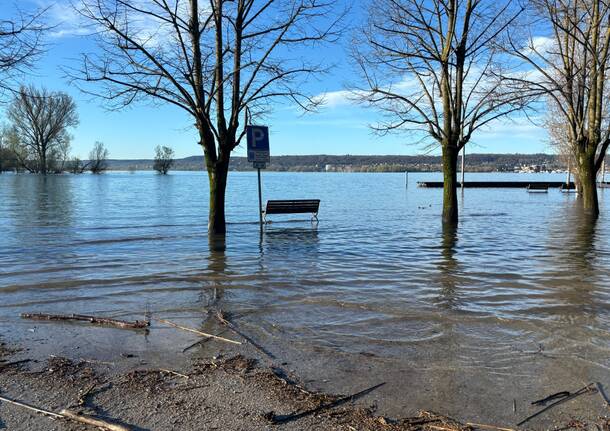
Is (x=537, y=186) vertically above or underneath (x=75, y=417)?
above

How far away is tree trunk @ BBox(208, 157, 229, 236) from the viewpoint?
13.9 m

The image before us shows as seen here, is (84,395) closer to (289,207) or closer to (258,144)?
(258,144)

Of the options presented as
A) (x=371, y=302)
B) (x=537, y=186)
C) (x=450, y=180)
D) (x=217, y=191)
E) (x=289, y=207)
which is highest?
(x=450, y=180)

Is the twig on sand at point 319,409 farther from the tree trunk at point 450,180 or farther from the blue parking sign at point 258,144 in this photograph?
the tree trunk at point 450,180

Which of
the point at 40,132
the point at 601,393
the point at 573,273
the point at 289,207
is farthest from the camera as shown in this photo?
the point at 40,132

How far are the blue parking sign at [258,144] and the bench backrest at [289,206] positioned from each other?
4767 millimetres

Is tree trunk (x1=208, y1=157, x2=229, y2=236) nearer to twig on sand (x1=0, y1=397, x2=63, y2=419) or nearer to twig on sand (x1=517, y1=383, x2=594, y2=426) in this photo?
twig on sand (x1=0, y1=397, x2=63, y2=419)

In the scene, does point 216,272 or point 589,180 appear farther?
point 589,180

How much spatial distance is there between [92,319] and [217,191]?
8223 millimetres

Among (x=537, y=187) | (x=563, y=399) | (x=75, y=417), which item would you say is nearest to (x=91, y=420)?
(x=75, y=417)

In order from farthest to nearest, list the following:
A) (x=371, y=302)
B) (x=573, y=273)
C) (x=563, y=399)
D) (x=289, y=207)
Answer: (x=289, y=207), (x=573, y=273), (x=371, y=302), (x=563, y=399)

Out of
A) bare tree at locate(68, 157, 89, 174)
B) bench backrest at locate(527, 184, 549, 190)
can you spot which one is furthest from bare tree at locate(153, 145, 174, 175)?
bench backrest at locate(527, 184, 549, 190)

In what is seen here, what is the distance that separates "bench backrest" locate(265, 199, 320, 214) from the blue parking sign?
4767 millimetres

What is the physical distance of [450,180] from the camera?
1747 centimetres
